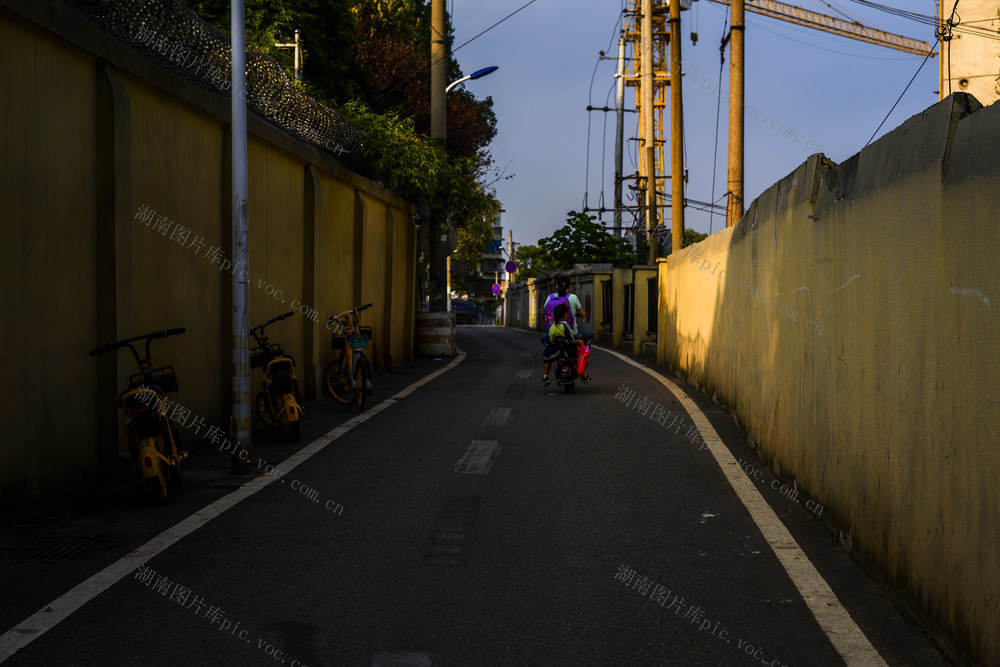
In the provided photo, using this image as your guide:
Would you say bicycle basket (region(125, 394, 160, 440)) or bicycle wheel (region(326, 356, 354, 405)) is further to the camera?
bicycle wheel (region(326, 356, 354, 405))

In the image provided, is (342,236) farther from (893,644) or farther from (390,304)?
(893,644)

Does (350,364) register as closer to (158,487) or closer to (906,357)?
(158,487)

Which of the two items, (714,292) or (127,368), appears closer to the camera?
(127,368)

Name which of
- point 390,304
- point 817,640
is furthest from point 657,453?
point 390,304

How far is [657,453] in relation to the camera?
901cm

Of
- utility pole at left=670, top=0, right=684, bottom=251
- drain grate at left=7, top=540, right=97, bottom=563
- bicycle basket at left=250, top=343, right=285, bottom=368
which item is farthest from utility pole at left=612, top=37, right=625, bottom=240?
drain grate at left=7, top=540, right=97, bottom=563

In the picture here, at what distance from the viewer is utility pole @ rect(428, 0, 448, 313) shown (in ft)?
74.1

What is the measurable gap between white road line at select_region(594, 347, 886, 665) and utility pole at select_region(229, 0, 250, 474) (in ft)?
13.4

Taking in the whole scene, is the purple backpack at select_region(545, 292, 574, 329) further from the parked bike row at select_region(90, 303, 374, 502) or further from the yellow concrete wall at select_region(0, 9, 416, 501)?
the yellow concrete wall at select_region(0, 9, 416, 501)

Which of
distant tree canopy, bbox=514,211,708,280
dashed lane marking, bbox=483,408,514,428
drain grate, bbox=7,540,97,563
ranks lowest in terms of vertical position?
drain grate, bbox=7,540,97,563

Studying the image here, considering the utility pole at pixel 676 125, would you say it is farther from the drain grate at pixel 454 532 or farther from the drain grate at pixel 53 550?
the drain grate at pixel 53 550

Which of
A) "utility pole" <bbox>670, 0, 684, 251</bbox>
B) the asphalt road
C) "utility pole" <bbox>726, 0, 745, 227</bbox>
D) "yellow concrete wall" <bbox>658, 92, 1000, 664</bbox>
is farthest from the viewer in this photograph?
"utility pole" <bbox>670, 0, 684, 251</bbox>

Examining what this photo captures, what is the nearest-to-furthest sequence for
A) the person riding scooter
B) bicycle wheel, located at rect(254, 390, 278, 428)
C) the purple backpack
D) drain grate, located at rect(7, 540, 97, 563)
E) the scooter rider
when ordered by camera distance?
drain grate, located at rect(7, 540, 97, 563), bicycle wheel, located at rect(254, 390, 278, 428), the person riding scooter, the scooter rider, the purple backpack

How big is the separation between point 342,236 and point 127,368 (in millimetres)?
7611
